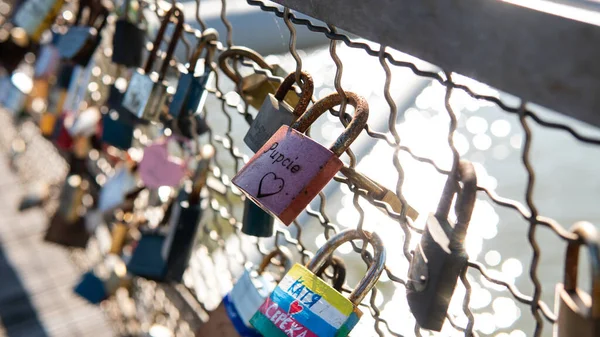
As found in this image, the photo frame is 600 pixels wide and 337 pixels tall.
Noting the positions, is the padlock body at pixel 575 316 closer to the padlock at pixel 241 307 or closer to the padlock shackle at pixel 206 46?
the padlock at pixel 241 307

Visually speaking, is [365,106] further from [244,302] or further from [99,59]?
[99,59]

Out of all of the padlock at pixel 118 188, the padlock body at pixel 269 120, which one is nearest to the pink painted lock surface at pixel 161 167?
the padlock at pixel 118 188

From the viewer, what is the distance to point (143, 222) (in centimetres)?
161

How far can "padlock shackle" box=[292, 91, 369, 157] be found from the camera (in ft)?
2.42

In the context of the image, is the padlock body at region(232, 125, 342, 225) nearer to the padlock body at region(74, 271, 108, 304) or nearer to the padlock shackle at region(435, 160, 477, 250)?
the padlock shackle at region(435, 160, 477, 250)

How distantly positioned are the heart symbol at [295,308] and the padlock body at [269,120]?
202 mm

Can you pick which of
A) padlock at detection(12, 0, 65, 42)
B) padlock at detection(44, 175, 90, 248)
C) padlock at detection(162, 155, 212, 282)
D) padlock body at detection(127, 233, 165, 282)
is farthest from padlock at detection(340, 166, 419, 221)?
padlock at detection(44, 175, 90, 248)

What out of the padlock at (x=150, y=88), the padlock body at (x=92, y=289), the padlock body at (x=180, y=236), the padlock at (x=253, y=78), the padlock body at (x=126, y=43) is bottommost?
the padlock body at (x=92, y=289)

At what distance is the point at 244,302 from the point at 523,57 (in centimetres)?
59

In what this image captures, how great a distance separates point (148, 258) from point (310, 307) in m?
0.67

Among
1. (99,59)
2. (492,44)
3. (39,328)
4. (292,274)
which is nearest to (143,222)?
(99,59)

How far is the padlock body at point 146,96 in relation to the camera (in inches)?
47.4

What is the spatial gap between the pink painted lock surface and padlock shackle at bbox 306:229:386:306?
1.65 ft

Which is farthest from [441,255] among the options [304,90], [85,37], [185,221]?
[85,37]
